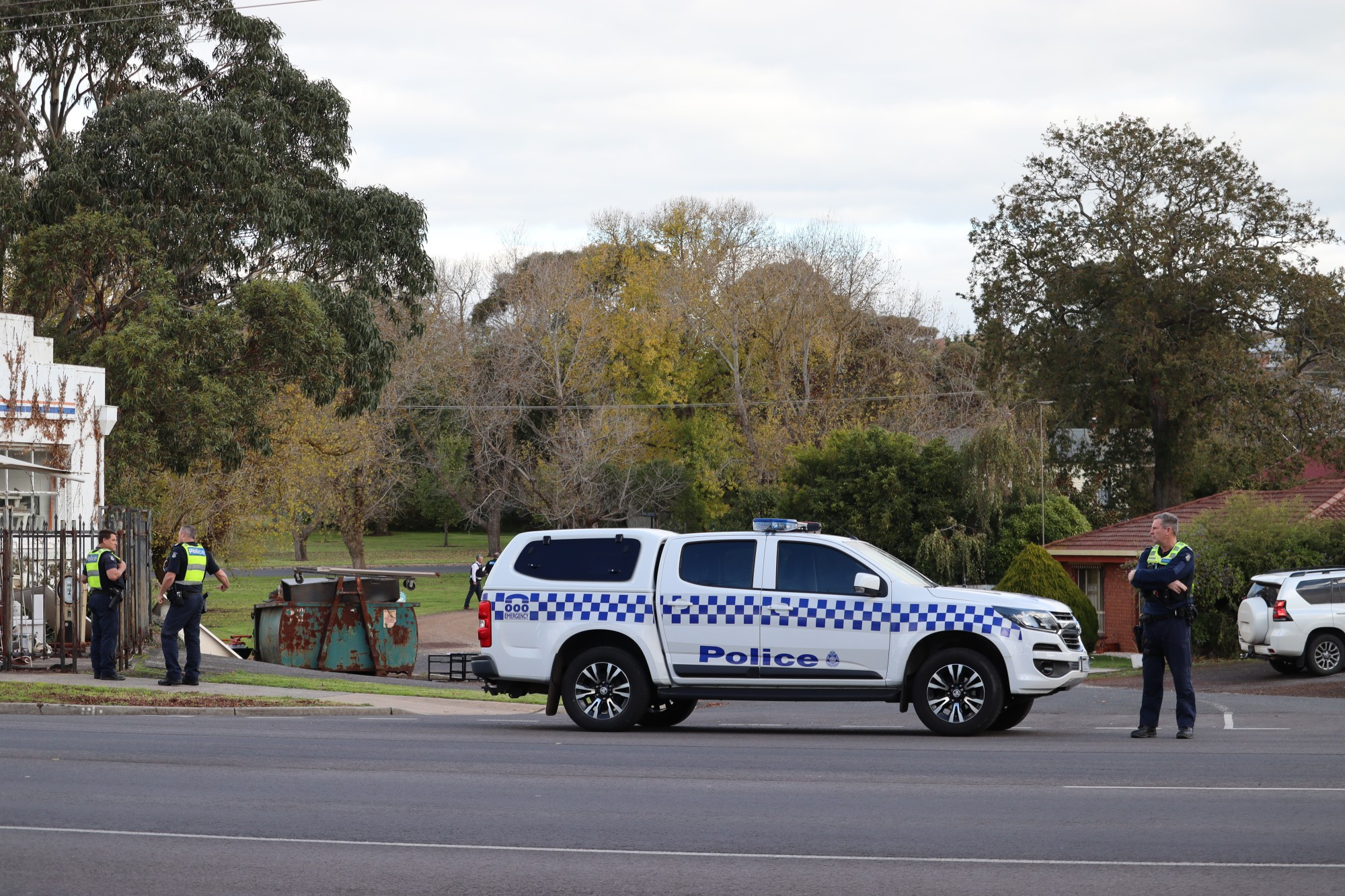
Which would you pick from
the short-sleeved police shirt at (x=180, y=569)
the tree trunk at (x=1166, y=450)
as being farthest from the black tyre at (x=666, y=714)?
the tree trunk at (x=1166, y=450)

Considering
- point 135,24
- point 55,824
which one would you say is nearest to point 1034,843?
point 55,824

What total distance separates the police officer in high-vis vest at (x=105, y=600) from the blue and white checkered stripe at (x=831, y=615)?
28.1 ft

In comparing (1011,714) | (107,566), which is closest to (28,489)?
(107,566)

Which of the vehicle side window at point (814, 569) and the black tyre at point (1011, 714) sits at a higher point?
the vehicle side window at point (814, 569)

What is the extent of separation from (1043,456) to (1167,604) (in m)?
36.9

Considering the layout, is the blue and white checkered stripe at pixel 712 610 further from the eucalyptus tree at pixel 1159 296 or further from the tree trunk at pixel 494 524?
the tree trunk at pixel 494 524

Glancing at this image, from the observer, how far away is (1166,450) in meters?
49.3

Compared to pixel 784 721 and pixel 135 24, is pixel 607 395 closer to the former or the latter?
pixel 135 24

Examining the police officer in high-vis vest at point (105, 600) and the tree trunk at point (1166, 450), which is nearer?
the police officer in high-vis vest at point (105, 600)

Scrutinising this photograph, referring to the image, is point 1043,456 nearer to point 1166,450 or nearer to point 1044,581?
point 1166,450

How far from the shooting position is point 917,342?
63562mm

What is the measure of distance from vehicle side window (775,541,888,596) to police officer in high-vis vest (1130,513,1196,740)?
2370 mm

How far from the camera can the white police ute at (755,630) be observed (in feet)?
44.9

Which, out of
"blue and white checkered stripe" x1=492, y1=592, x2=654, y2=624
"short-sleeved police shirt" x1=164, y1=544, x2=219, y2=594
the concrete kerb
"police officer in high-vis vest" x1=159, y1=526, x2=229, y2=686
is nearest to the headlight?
"blue and white checkered stripe" x1=492, y1=592, x2=654, y2=624
